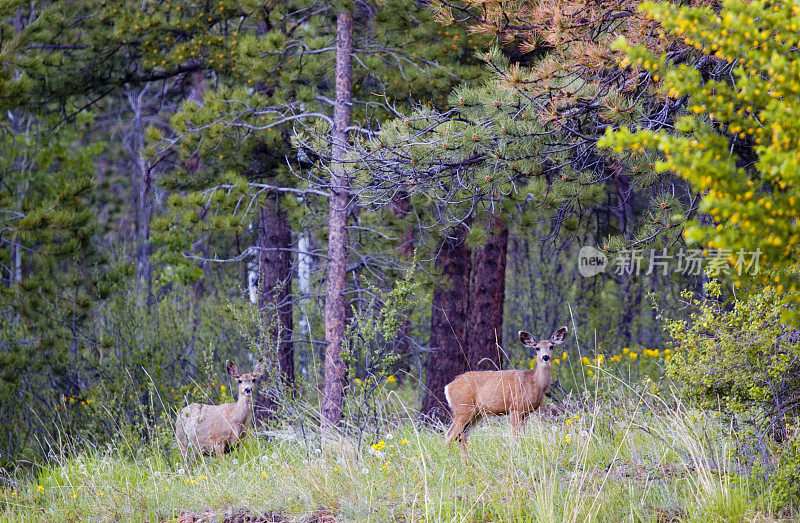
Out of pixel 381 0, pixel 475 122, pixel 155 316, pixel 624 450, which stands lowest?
pixel 624 450

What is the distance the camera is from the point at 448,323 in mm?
10375

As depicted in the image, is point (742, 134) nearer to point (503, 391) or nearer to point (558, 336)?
point (558, 336)

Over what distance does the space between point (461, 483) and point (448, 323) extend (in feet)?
16.3

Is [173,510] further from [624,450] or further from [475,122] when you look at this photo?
[475,122]

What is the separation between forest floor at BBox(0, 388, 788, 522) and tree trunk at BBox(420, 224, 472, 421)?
308 centimetres

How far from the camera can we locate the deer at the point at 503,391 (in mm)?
7469

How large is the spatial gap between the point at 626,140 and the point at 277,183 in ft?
25.5

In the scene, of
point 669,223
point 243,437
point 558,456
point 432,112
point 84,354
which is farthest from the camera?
point 84,354

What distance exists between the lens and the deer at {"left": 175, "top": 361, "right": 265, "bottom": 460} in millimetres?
8047

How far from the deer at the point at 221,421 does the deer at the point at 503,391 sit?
1.98m

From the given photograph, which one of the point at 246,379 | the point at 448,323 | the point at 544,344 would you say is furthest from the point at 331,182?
the point at 544,344

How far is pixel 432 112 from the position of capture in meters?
7.11

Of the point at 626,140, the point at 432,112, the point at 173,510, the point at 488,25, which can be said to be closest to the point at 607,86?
the point at 488,25

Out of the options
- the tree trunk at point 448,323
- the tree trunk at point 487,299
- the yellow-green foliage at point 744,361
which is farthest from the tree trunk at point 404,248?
the yellow-green foliage at point 744,361
